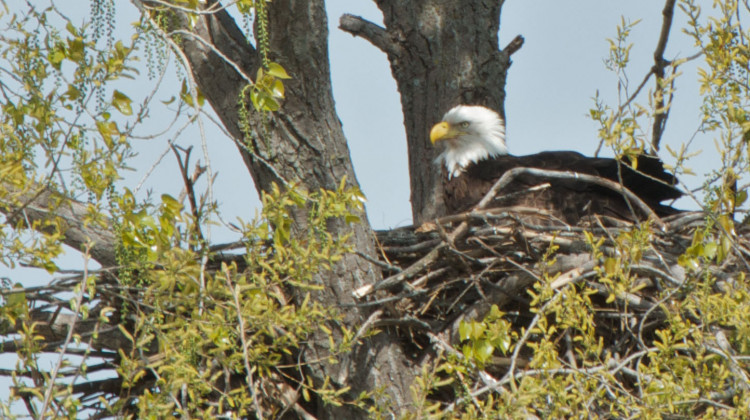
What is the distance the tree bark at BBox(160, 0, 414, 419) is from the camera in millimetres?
3994

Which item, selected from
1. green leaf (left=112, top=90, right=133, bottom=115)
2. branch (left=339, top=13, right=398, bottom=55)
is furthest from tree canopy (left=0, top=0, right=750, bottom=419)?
branch (left=339, top=13, right=398, bottom=55)

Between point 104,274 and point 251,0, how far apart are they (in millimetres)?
1429

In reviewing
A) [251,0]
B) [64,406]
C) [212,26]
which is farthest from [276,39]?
[64,406]

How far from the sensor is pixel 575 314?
3.42 metres

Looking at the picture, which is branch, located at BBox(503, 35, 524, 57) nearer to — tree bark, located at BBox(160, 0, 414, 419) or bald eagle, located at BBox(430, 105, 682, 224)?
bald eagle, located at BBox(430, 105, 682, 224)

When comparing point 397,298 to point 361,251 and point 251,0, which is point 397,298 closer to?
point 361,251

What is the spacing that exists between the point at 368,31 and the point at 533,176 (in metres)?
1.44

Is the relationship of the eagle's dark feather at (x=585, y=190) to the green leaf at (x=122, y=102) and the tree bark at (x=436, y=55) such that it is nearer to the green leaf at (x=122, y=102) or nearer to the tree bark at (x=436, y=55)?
the tree bark at (x=436, y=55)

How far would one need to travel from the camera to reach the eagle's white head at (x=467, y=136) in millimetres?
5917

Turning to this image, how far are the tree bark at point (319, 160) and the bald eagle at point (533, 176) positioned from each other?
1049mm

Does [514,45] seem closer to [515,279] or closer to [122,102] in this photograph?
[515,279]

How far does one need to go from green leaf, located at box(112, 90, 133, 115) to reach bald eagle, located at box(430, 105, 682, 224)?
2.13 m

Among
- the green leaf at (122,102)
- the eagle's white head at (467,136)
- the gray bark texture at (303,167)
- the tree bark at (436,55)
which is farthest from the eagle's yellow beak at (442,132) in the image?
the green leaf at (122,102)

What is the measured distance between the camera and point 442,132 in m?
5.84
